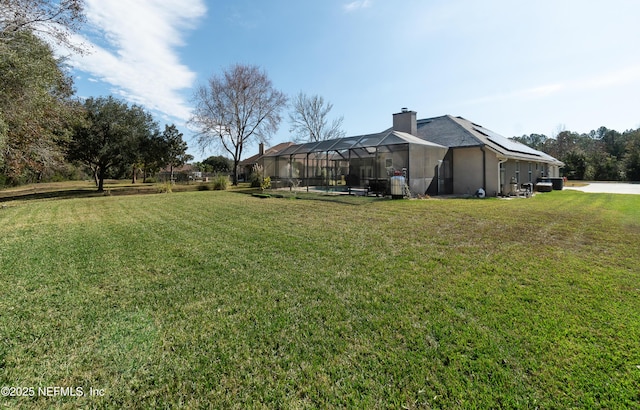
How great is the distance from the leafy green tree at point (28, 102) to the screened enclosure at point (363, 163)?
11.1 meters

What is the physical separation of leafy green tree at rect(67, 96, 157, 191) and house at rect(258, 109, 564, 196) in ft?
31.7

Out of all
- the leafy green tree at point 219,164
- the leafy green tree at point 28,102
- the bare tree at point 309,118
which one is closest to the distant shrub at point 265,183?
the leafy green tree at point 28,102

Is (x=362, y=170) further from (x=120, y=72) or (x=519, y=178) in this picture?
(x=120, y=72)

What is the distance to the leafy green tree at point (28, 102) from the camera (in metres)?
8.59

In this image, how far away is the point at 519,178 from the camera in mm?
17469

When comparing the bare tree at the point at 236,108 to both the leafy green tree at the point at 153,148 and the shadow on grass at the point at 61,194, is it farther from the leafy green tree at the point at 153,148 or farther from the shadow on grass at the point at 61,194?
the shadow on grass at the point at 61,194

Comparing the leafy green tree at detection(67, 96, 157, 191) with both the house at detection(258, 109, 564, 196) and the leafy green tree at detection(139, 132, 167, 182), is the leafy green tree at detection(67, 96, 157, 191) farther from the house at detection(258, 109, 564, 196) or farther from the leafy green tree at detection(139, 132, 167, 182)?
the house at detection(258, 109, 564, 196)

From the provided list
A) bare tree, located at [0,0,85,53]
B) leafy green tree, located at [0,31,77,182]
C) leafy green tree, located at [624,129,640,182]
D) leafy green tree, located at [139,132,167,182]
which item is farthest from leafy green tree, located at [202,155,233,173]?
leafy green tree, located at [624,129,640,182]

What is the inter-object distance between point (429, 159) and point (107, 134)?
65.7 feet

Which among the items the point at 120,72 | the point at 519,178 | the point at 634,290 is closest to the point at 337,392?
the point at 634,290

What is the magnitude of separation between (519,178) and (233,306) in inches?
776

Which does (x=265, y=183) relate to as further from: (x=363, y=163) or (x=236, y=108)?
(x=236, y=108)

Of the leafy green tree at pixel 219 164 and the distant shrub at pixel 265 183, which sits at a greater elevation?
the leafy green tree at pixel 219 164

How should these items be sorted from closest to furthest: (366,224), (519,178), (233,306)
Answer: (233,306), (366,224), (519,178)
